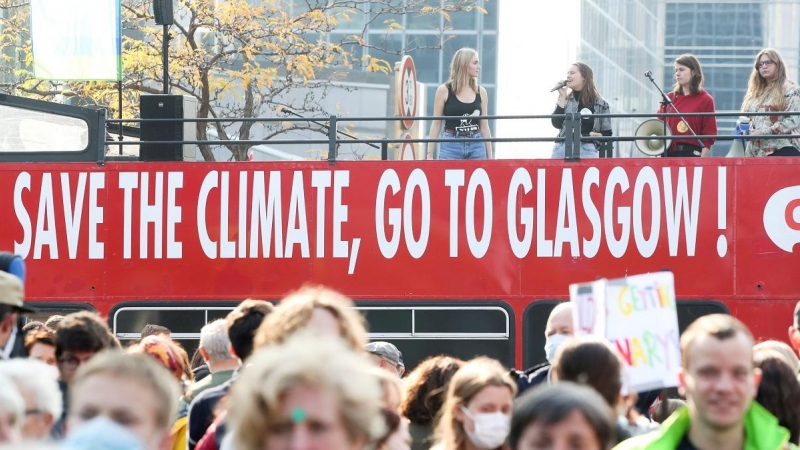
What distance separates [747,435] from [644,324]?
6.57 feet

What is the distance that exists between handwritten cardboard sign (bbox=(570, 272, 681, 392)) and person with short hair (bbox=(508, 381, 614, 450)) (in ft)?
6.97

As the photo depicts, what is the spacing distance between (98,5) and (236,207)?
10.6 feet

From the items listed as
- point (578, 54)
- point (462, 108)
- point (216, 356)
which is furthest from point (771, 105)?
point (578, 54)

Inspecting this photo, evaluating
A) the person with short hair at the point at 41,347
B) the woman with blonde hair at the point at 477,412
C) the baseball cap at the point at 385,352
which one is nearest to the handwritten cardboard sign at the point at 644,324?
the woman with blonde hair at the point at 477,412

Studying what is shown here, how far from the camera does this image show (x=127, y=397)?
377cm

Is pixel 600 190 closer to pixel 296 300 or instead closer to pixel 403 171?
pixel 403 171

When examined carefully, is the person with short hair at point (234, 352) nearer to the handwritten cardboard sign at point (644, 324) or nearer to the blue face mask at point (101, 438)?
the handwritten cardboard sign at point (644, 324)

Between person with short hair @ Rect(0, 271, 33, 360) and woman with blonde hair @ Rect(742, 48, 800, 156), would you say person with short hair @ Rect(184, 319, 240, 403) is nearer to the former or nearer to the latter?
person with short hair @ Rect(0, 271, 33, 360)

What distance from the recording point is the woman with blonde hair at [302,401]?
317 centimetres

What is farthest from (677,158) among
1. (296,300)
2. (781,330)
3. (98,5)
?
(296,300)

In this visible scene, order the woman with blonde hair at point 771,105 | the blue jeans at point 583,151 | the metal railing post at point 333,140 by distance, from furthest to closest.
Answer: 1. the blue jeans at point 583,151
2. the metal railing post at point 333,140
3. the woman with blonde hair at point 771,105

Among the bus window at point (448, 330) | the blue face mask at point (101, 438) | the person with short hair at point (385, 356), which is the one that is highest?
the blue face mask at point (101, 438)

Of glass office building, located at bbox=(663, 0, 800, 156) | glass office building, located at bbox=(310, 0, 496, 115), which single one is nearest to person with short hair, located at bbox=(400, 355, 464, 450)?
glass office building, located at bbox=(310, 0, 496, 115)

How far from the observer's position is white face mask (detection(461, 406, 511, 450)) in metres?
5.34
